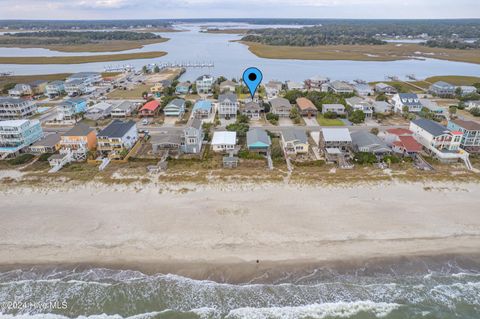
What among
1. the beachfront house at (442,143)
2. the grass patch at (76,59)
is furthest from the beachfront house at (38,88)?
the beachfront house at (442,143)

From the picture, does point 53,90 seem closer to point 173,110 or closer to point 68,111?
point 68,111

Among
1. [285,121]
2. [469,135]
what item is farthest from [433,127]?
[285,121]

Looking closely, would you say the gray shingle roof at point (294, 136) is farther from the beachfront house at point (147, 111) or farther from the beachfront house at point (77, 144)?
the beachfront house at point (77, 144)

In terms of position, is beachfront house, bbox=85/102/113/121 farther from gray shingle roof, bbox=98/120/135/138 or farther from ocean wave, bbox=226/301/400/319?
ocean wave, bbox=226/301/400/319

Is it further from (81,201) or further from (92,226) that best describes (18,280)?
(81,201)

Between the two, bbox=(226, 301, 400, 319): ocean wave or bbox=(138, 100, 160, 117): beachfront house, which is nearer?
bbox=(226, 301, 400, 319): ocean wave

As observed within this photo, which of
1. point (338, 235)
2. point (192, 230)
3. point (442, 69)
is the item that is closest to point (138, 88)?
point (192, 230)

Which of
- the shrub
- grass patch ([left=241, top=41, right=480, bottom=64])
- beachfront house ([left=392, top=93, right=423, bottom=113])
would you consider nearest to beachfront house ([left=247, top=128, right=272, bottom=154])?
the shrub
